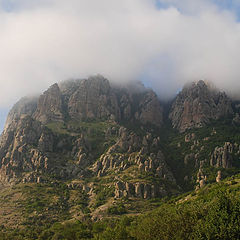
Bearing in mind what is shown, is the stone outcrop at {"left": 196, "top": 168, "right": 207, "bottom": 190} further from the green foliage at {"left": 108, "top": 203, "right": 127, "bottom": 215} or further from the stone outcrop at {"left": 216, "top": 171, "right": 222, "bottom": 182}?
the green foliage at {"left": 108, "top": 203, "right": 127, "bottom": 215}

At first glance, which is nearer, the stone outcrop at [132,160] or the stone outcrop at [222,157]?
the stone outcrop at [132,160]

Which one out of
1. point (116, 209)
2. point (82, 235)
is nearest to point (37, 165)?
point (116, 209)

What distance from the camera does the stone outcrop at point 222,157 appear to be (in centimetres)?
18075

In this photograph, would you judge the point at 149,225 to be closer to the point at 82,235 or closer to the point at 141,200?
the point at 82,235

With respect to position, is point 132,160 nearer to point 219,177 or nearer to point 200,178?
point 200,178

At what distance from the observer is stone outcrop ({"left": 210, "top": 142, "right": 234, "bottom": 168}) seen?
181m

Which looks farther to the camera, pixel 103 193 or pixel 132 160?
pixel 132 160

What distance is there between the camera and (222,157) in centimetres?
18275

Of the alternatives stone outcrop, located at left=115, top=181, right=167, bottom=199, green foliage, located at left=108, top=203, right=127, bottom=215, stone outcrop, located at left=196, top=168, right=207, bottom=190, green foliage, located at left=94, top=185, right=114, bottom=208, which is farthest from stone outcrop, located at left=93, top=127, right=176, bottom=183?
green foliage, located at left=108, top=203, right=127, bottom=215

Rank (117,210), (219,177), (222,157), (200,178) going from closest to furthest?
1. (117,210)
2. (219,177)
3. (200,178)
4. (222,157)

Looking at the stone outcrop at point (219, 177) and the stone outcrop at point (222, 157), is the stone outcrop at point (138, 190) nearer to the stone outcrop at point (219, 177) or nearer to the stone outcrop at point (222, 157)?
the stone outcrop at point (219, 177)

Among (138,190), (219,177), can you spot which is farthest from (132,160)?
(219,177)

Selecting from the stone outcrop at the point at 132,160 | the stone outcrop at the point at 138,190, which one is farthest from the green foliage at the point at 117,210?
the stone outcrop at the point at 132,160

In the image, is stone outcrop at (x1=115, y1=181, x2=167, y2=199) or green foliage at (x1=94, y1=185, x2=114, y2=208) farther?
stone outcrop at (x1=115, y1=181, x2=167, y2=199)
